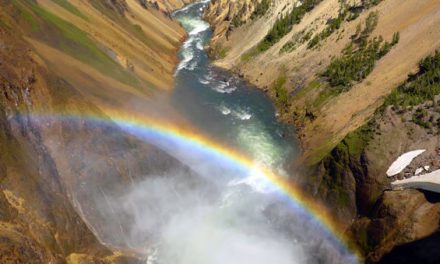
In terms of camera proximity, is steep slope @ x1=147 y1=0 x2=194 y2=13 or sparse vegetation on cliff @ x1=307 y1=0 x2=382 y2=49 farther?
steep slope @ x1=147 y1=0 x2=194 y2=13

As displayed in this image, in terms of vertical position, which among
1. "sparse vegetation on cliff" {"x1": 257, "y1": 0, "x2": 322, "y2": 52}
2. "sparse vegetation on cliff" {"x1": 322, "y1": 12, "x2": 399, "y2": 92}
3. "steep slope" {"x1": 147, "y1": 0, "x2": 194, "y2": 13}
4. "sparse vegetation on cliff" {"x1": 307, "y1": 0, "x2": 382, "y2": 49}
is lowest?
"sparse vegetation on cliff" {"x1": 322, "y1": 12, "x2": 399, "y2": 92}

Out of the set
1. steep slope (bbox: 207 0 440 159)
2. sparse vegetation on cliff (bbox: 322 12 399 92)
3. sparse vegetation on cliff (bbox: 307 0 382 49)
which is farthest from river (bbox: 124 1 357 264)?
sparse vegetation on cliff (bbox: 307 0 382 49)

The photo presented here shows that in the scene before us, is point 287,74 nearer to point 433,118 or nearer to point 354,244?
point 433,118

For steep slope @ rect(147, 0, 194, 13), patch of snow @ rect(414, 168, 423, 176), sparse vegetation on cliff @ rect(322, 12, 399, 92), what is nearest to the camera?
patch of snow @ rect(414, 168, 423, 176)

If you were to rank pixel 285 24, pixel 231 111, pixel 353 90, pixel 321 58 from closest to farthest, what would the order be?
pixel 353 90 → pixel 231 111 → pixel 321 58 → pixel 285 24

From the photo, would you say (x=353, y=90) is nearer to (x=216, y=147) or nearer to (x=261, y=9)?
(x=216, y=147)

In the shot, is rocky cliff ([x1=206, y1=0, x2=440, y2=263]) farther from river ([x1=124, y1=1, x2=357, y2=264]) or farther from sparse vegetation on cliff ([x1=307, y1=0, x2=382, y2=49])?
river ([x1=124, y1=1, x2=357, y2=264])

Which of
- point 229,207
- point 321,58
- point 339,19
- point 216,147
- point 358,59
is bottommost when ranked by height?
point 229,207

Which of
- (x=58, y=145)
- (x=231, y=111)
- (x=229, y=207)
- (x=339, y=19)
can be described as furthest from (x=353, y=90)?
(x=58, y=145)
